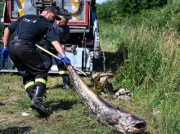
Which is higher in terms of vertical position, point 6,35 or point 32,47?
point 6,35

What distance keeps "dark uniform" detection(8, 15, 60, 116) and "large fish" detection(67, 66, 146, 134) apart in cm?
52

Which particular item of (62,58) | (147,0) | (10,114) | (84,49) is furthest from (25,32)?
(147,0)

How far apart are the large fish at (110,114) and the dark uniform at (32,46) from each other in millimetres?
519

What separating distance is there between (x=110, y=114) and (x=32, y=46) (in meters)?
1.66

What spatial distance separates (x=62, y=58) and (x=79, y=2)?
4050 millimetres

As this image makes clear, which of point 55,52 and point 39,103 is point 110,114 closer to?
point 39,103

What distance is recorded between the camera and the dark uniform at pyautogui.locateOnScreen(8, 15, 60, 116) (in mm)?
5676

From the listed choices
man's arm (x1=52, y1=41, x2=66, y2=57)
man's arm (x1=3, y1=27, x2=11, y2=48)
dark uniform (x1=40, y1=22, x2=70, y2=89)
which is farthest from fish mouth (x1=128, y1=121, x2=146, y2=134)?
dark uniform (x1=40, y1=22, x2=70, y2=89)

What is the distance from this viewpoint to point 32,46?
579 cm

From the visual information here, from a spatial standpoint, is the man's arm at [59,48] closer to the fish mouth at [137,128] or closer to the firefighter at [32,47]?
the firefighter at [32,47]

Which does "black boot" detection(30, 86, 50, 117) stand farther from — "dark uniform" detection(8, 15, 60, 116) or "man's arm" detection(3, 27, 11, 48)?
"man's arm" detection(3, 27, 11, 48)

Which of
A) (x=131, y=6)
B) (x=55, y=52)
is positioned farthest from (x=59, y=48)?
(x=131, y=6)

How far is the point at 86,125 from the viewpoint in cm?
531

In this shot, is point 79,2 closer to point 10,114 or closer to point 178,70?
point 178,70
